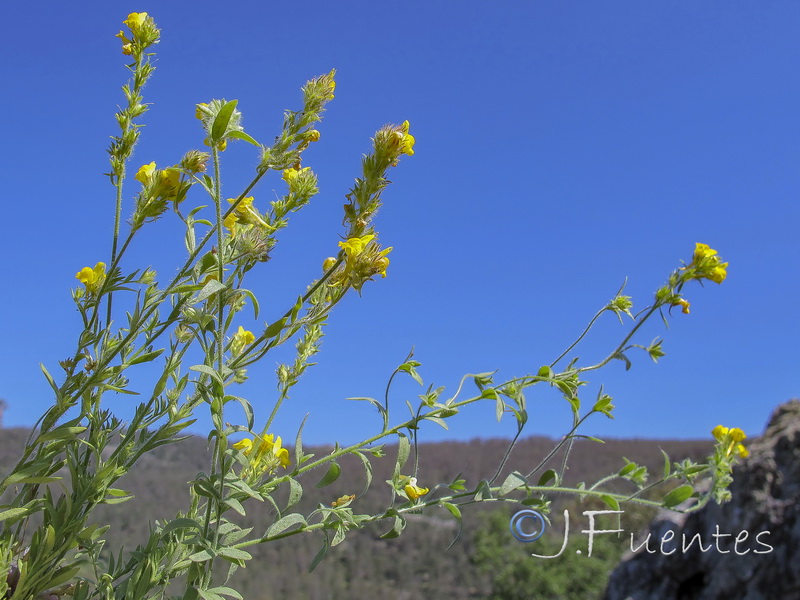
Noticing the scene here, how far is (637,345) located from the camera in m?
1.13

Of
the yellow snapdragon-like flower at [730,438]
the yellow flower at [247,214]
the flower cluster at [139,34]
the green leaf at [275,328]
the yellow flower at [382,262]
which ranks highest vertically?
the flower cluster at [139,34]

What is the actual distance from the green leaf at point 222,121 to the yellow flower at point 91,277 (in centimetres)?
30

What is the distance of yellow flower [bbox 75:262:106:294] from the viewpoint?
936 mm

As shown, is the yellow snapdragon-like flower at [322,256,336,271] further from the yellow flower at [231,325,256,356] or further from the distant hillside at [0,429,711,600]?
the distant hillside at [0,429,711,600]

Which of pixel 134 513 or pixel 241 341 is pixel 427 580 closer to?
pixel 134 513

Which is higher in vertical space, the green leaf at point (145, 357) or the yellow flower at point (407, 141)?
the yellow flower at point (407, 141)

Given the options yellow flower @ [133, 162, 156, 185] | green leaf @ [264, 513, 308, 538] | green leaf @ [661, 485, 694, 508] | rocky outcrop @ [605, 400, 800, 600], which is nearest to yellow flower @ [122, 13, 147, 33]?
yellow flower @ [133, 162, 156, 185]

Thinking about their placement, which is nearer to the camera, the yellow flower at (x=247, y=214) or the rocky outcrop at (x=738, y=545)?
the yellow flower at (x=247, y=214)

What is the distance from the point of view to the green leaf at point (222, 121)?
2.48 ft

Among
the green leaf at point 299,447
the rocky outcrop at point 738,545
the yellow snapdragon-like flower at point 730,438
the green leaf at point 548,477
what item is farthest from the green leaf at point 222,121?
the rocky outcrop at point 738,545

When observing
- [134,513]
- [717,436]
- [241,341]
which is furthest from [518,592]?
[241,341]

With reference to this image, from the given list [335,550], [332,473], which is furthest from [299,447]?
[335,550]

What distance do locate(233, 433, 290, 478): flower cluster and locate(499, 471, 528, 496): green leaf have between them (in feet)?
1.04

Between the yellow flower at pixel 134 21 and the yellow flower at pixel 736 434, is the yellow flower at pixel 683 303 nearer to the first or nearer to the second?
the yellow flower at pixel 736 434
